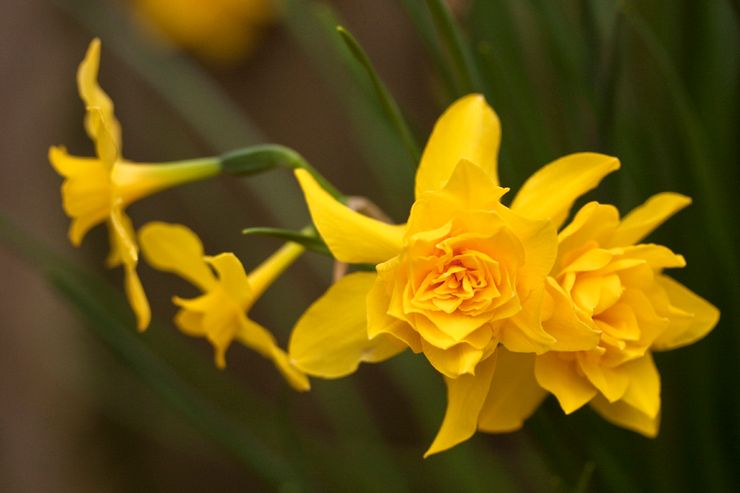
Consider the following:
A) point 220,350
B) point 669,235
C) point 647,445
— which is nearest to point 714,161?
point 669,235

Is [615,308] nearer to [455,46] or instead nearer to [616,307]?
[616,307]

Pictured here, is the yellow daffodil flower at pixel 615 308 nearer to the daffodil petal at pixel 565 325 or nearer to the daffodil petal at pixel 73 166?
the daffodil petal at pixel 565 325

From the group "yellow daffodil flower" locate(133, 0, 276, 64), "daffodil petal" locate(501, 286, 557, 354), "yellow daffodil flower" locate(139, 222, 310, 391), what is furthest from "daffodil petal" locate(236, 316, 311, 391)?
"yellow daffodil flower" locate(133, 0, 276, 64)

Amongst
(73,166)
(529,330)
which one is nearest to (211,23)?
(73,166)

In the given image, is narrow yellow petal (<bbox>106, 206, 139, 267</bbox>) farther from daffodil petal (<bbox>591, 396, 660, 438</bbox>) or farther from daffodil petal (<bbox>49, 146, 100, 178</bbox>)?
daffodil petal (<bbox>591, 396, 660, 438</bbox>)

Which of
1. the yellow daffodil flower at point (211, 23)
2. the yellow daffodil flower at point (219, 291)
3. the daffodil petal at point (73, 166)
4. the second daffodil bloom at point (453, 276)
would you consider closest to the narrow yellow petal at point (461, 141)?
the second daffodil bloom at point (453, 276)

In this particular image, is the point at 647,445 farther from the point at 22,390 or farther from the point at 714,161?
the point at 22,390
